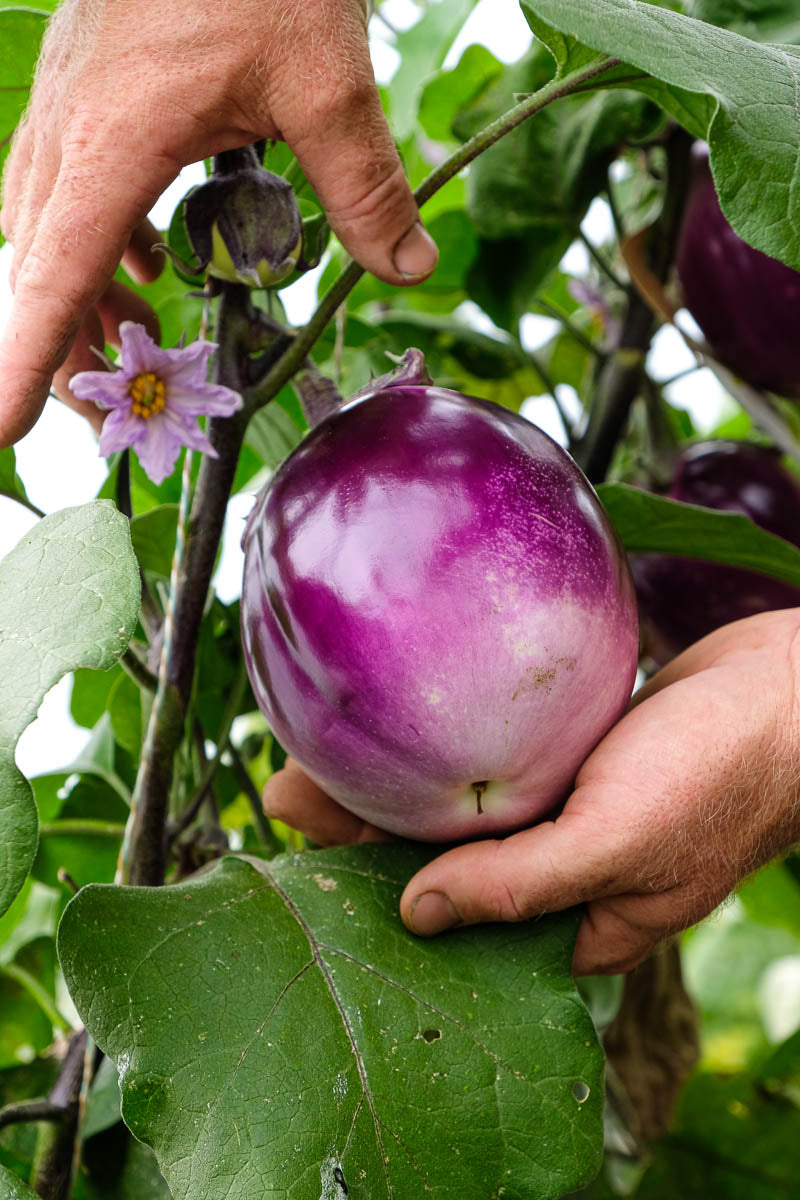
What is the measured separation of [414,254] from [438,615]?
181 millimetres

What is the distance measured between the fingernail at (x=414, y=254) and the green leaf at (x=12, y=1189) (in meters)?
0.39

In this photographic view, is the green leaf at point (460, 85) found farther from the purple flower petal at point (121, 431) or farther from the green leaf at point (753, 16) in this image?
the purple flower petal at point (121, 431)

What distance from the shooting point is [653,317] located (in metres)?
0.89

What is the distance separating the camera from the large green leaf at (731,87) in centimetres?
38

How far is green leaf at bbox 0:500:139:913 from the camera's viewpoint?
1.13 feet

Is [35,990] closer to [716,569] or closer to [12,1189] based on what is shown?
[12,1189]

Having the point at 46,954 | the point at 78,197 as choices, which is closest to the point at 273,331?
the point at 78,197

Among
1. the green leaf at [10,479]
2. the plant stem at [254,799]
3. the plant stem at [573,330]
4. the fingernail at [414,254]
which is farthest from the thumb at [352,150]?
the plant stem at [573,330]

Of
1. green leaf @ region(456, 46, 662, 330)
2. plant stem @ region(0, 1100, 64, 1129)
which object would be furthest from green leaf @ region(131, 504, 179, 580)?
green leaf @ region(456, 46, 662, 330)

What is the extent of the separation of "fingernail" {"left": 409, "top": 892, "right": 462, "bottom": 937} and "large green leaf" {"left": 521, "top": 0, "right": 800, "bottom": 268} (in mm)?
279

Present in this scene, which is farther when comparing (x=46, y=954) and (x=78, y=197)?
(x=46, y=954)

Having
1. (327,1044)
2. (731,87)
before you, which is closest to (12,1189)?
(327,1044)

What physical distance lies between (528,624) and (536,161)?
55 cm

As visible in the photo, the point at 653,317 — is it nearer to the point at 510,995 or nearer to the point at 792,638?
the point at 792,638
